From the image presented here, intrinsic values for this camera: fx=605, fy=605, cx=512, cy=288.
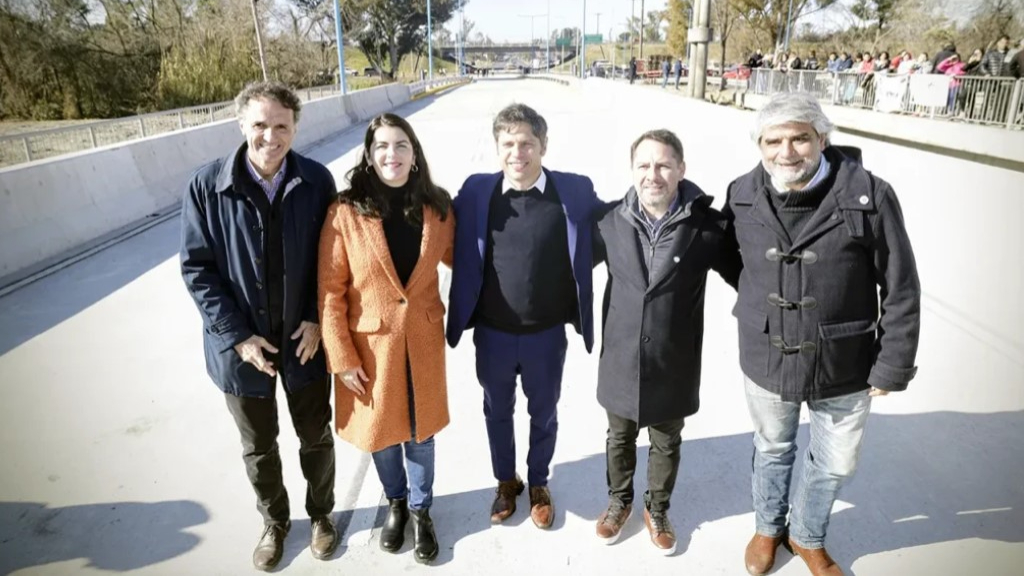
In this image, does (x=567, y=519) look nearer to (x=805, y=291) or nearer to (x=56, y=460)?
(x=805, y=291)

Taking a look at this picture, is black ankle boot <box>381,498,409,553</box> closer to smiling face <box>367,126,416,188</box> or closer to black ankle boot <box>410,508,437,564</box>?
black ankle boot <box>410,508,437,564</box>

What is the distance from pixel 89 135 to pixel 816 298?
9.20 m

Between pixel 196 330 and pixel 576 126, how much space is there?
Result: 14.7m

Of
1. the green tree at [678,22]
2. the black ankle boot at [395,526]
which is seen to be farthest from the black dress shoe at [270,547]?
the green tree at [678,22]

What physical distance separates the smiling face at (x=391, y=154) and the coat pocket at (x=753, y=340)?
5.05 feet

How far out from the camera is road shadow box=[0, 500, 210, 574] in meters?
2.77

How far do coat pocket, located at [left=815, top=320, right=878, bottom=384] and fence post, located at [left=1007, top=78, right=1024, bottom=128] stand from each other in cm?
1213

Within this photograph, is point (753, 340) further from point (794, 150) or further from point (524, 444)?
point (524, 444)

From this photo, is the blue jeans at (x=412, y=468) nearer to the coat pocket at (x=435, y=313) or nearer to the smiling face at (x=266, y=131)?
the coat pocket at (x=435, y=313)

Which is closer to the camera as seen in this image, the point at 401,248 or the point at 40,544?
the point at 401,248

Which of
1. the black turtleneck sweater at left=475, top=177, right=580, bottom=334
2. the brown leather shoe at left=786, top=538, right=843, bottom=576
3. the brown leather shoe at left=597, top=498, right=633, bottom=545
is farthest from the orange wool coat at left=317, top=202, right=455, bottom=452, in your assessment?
the brown leather shoe at left=786, top=538, right=843, bottom=576

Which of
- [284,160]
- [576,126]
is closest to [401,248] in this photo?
[284,160]

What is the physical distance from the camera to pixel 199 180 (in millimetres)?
2383

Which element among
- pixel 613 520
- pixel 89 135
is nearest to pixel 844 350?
pixel 613 520
